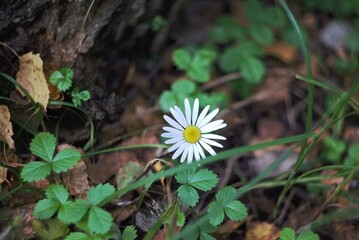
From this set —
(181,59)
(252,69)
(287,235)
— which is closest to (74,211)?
(287,235)

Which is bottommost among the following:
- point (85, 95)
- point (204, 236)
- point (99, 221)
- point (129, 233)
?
point (204, 236)

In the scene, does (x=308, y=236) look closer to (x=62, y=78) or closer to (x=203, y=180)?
(x=203, y=180)

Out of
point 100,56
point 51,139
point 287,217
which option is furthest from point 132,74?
point 287,217

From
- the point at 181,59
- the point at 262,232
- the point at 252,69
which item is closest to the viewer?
the point at 262,232

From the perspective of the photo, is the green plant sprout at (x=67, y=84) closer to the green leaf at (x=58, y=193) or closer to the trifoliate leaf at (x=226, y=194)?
the green leaf at (x=58, y=193)

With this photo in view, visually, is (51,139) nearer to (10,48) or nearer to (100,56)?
(10,48)

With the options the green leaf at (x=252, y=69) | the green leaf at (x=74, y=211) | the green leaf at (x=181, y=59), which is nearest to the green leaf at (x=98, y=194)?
the green leaf at (x=74, y=211)
